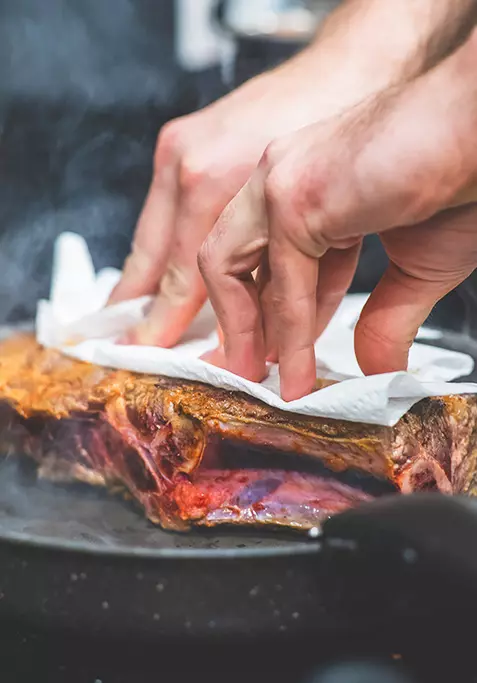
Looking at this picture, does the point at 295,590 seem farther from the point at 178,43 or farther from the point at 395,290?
the point at 178,43

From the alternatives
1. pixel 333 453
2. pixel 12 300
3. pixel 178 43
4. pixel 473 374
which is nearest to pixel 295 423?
pixel 333 453

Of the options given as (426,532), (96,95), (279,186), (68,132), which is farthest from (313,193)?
(96,95)

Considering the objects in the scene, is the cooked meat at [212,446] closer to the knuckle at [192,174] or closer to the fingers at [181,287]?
the fingers at [181,287]

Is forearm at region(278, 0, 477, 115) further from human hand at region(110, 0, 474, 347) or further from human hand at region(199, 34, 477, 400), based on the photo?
human hand at region(199, 34, 477, 400)

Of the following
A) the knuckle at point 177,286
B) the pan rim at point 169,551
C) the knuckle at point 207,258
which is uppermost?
the knuckle at point 207,258

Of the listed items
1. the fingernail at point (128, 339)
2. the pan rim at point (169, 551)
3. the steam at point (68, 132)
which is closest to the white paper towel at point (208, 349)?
the fingernail at point (128, 339)

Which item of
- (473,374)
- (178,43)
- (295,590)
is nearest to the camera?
(295,590)

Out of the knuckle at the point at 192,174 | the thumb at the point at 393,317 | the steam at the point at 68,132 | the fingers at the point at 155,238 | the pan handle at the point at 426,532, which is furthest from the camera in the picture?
the steam at the point at 68,132

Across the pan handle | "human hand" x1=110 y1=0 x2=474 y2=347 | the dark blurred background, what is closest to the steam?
the dark blurred background
